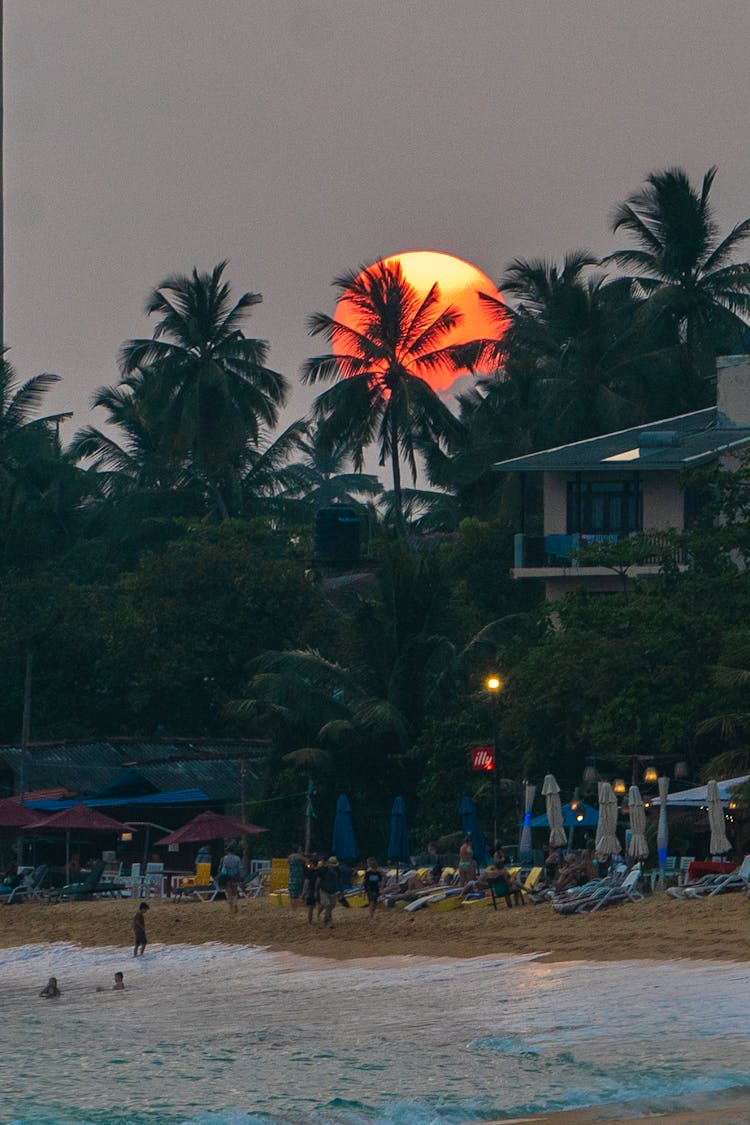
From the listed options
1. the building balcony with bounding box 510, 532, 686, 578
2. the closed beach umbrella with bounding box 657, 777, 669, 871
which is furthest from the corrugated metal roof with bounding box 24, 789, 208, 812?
the closed beach umbrella with bounding box 657, 777, 669, 871

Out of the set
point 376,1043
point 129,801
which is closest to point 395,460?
point 129,801

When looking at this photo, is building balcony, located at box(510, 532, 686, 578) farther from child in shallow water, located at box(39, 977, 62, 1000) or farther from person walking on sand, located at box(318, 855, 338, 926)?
child in shallow water, located at box(39, 977, 62, 1000)

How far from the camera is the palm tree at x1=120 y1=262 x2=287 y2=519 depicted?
212 ft

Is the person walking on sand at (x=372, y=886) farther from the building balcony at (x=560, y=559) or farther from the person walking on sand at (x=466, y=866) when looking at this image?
the building balcony at (x=560, y=559)

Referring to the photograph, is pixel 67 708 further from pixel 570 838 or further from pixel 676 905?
pixel 676 905

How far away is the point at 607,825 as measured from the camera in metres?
31.7

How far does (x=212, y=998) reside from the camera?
26.5 metres

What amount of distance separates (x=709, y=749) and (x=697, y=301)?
23.6 m

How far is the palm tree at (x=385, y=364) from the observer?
5831cm

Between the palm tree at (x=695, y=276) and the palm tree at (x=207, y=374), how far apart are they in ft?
51.4

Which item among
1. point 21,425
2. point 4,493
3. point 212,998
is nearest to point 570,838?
point 212,998

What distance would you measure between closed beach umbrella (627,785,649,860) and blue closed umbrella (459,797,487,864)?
5670 mm

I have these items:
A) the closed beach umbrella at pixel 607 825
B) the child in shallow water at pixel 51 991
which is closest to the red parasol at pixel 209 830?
the closed beach umbrella at pixel 607 825

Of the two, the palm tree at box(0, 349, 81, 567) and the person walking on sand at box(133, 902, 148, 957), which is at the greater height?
the palm tree at box(0, 349, 81, 567)
